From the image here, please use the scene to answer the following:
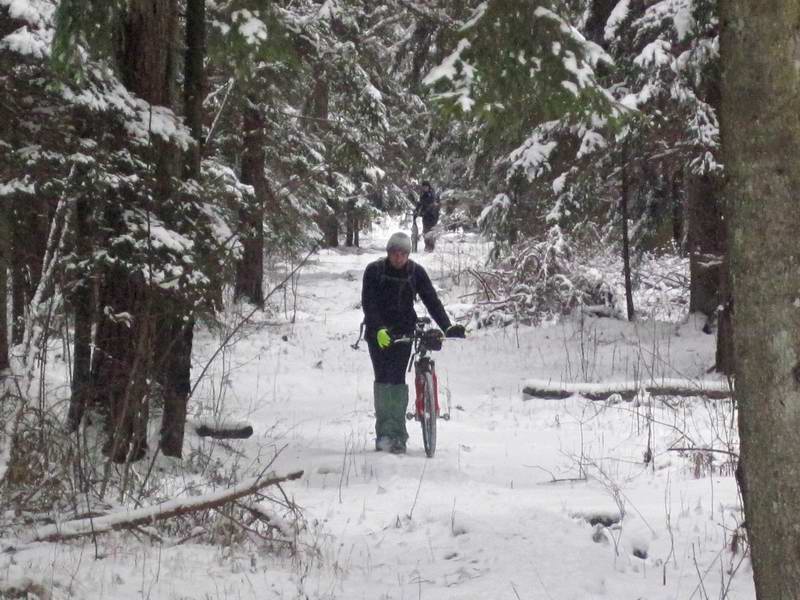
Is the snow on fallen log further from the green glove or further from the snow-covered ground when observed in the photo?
the green glove

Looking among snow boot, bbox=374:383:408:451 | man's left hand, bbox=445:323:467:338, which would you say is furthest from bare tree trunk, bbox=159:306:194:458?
man's left hand, bbox=445:323:467:338

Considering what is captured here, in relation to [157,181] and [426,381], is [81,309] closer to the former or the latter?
[157,181]

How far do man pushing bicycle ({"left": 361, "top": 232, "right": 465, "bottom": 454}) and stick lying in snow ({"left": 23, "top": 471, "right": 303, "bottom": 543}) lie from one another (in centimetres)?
380

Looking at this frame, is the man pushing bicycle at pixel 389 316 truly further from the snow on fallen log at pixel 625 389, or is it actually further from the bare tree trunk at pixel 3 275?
the bare tree trunk at pixel 3 275

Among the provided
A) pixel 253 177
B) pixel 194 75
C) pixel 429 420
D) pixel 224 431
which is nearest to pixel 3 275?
pixel 224 431

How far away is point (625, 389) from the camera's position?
34.6 ft

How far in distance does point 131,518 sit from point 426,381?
426 cm

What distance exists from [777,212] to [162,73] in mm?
5310

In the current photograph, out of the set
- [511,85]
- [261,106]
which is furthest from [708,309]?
[511,85]

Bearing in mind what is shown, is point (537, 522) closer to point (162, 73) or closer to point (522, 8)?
point (522, 8)

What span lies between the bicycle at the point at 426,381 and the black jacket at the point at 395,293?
174 mm

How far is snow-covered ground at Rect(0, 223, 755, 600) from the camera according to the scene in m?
4.47

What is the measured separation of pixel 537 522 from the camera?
5449 millimetres

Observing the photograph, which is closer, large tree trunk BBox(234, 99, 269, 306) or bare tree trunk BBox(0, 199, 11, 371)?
bare tree trunk BBox(0, 199, 11, 371)
